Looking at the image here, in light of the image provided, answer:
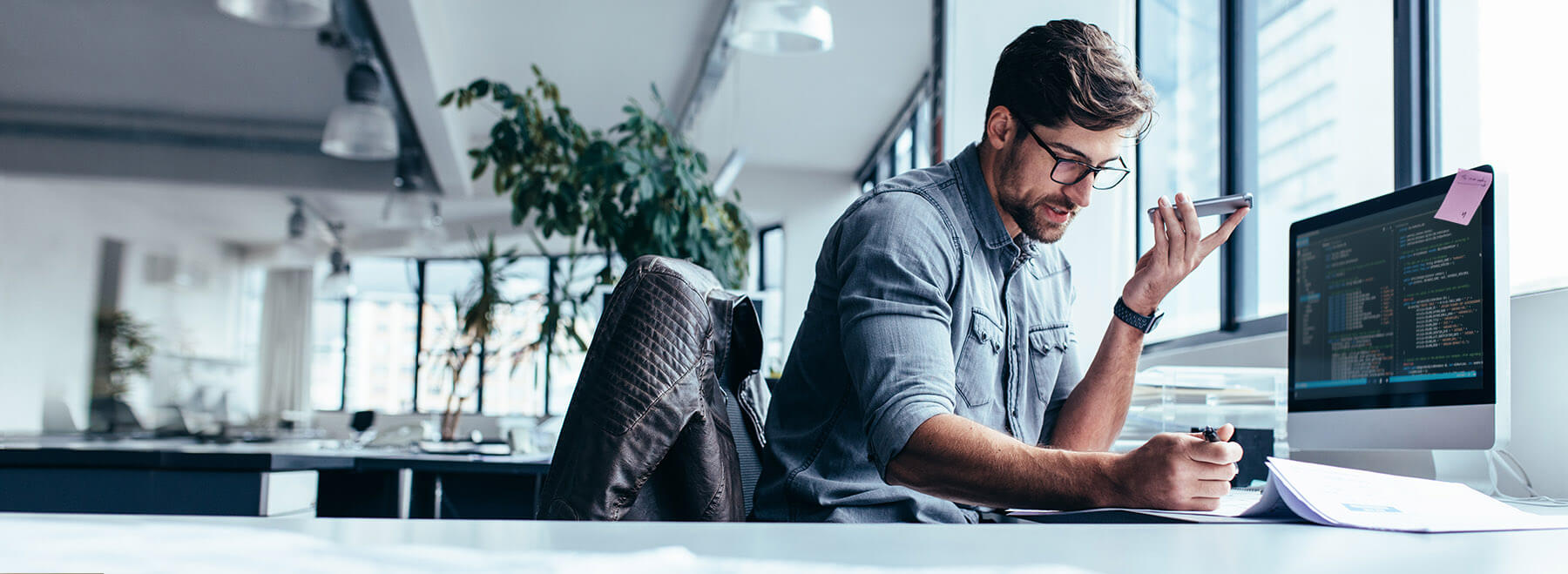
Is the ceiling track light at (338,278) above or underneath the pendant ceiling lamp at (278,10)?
underneath

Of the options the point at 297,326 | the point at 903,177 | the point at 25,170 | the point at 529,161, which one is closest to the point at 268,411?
the point at 297,326

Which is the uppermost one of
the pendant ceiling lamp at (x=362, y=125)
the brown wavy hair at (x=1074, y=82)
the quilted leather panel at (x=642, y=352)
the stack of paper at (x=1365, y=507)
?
the pendant ceiling lamp at (x=362, y=125)

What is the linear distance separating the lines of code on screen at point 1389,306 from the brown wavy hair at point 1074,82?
1.38 ft

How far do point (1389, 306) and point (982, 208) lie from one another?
0.63 m

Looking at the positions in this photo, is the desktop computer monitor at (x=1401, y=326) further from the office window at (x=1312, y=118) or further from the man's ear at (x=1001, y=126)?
the office window at (x=1312, y=118)

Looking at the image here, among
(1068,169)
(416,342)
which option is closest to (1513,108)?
(1068,169)

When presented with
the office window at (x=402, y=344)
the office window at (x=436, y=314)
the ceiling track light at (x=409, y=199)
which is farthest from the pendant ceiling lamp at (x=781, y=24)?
the office window at (x=436, y=314)

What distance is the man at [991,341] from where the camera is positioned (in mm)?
1137

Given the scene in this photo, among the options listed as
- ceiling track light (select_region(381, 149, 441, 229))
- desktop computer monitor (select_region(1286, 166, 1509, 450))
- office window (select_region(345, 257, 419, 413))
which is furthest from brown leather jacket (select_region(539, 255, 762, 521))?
office window (select_region(345, 257, 419, 413))

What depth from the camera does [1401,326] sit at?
1.56 metres

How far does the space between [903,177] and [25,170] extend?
29.6ft

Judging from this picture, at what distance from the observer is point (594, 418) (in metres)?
1.17

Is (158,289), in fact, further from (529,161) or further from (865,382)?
(865,382)

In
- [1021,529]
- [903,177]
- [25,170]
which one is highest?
[25,170]
